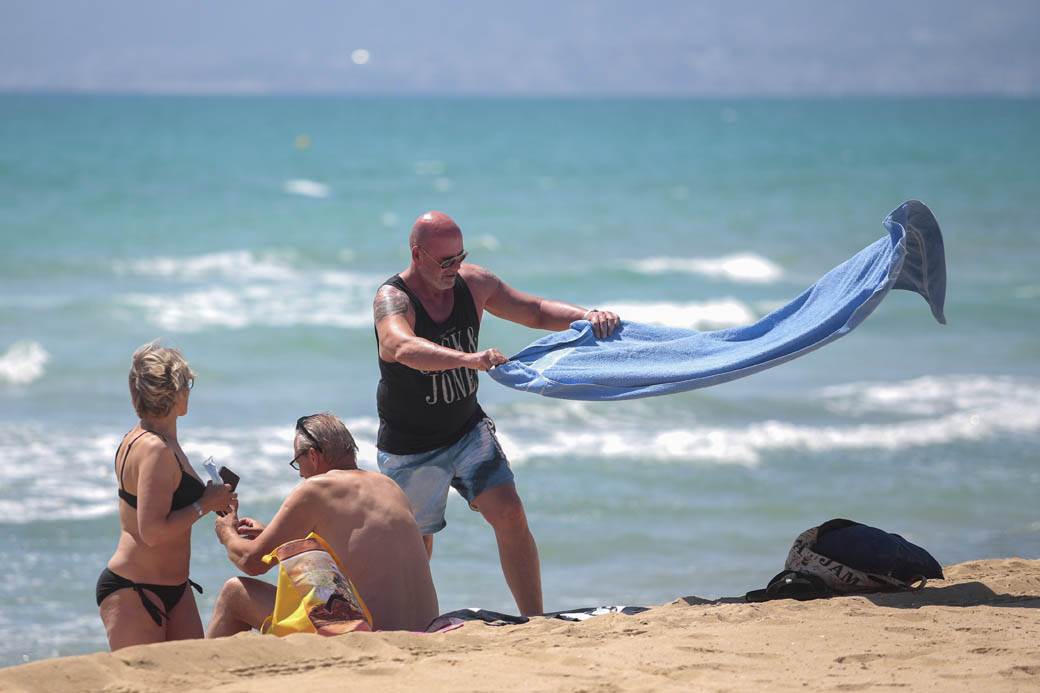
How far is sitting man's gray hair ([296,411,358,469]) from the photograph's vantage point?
473 cm

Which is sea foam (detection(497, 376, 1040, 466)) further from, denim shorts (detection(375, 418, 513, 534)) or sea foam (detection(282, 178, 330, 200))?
sea foam (detection(282, 178, 330, 200))

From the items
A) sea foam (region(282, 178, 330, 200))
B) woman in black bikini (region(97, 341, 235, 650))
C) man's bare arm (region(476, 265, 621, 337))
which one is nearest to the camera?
woman in black bikini (region(97, 341, 235, 650))

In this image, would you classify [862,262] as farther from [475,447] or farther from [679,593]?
[679,593]

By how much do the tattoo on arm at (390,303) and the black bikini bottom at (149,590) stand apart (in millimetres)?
1340

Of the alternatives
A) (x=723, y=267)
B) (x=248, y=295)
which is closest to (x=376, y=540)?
(x=248, y=295)

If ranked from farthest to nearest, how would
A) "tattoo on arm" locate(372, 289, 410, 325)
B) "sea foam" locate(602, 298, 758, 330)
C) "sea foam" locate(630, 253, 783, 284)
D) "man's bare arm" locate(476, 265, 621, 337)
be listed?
"sea foam" locate(630, 253, 783, 284), "sea foam" locate(602, 298, 758, 330), "man's bare arm" locate(476, 265, 621, 337), "tattoo on arm" locate(372, 289, 410, 325)

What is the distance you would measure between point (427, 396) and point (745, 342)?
54.2 inches

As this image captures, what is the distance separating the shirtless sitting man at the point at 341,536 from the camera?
4.62m

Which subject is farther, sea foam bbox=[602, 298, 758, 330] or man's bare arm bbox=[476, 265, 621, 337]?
sea foam bbox=[602, 298, 758, 330]

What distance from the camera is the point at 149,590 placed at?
450 cm

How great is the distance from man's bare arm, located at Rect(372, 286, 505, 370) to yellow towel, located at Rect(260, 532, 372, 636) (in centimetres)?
83

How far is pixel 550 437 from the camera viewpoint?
34.8 feet

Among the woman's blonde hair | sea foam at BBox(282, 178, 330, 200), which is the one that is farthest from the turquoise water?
the woman's blonde hair

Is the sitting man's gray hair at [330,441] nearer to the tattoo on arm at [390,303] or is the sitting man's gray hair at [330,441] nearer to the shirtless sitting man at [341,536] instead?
the shirtless sitting man at [341,536]
